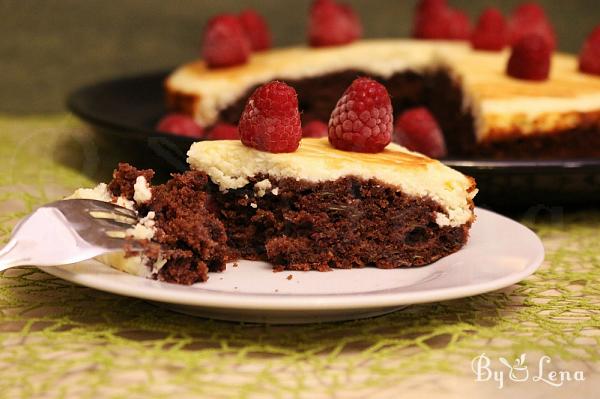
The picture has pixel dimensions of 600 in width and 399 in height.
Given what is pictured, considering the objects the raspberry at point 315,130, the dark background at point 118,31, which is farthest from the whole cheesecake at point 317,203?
the dark background at point 118,31

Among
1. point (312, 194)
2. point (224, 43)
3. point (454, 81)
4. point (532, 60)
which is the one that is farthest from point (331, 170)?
point (224, 43)

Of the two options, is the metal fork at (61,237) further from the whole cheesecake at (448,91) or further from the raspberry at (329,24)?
the raspberry at (329,24)

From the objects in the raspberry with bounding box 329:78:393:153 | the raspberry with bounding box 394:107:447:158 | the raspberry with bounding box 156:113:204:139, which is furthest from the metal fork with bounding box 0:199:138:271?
the raspberry with bounding box 156:113:204:139

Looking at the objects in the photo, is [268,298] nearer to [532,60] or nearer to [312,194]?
[312,194]

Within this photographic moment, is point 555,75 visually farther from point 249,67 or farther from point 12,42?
point 12,42

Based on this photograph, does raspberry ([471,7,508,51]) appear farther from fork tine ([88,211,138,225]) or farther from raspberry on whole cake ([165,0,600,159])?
fork tine ([88,211,138,225])

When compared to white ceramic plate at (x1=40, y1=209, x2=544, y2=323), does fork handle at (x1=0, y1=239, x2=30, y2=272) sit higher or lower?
higher

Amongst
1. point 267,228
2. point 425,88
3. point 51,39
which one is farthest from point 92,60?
point 267,228
